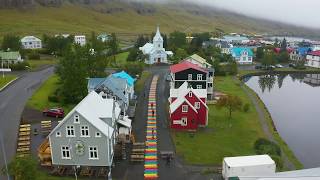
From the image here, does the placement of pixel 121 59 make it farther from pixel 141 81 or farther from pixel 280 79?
pixel 280 79

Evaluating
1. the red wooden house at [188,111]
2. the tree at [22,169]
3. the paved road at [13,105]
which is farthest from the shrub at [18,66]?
the tree at [22,169]

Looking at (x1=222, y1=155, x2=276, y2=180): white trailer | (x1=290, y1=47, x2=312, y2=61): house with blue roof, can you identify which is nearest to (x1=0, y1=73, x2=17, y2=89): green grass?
(x1=222, y1=155, x2=276, y2=180): white trailer

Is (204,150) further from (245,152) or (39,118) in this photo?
(39,118)

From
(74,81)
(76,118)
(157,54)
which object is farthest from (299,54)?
(76,118)

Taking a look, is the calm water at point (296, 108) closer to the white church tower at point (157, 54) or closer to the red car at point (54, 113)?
the white church tower at point (157, 54)

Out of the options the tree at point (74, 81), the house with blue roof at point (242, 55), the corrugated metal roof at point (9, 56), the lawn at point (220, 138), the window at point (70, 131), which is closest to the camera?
the window at point (70, 131)

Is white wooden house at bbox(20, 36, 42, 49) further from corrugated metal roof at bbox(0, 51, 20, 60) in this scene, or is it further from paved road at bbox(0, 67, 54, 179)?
paved road at bbox(0, 67, 54, 179)
